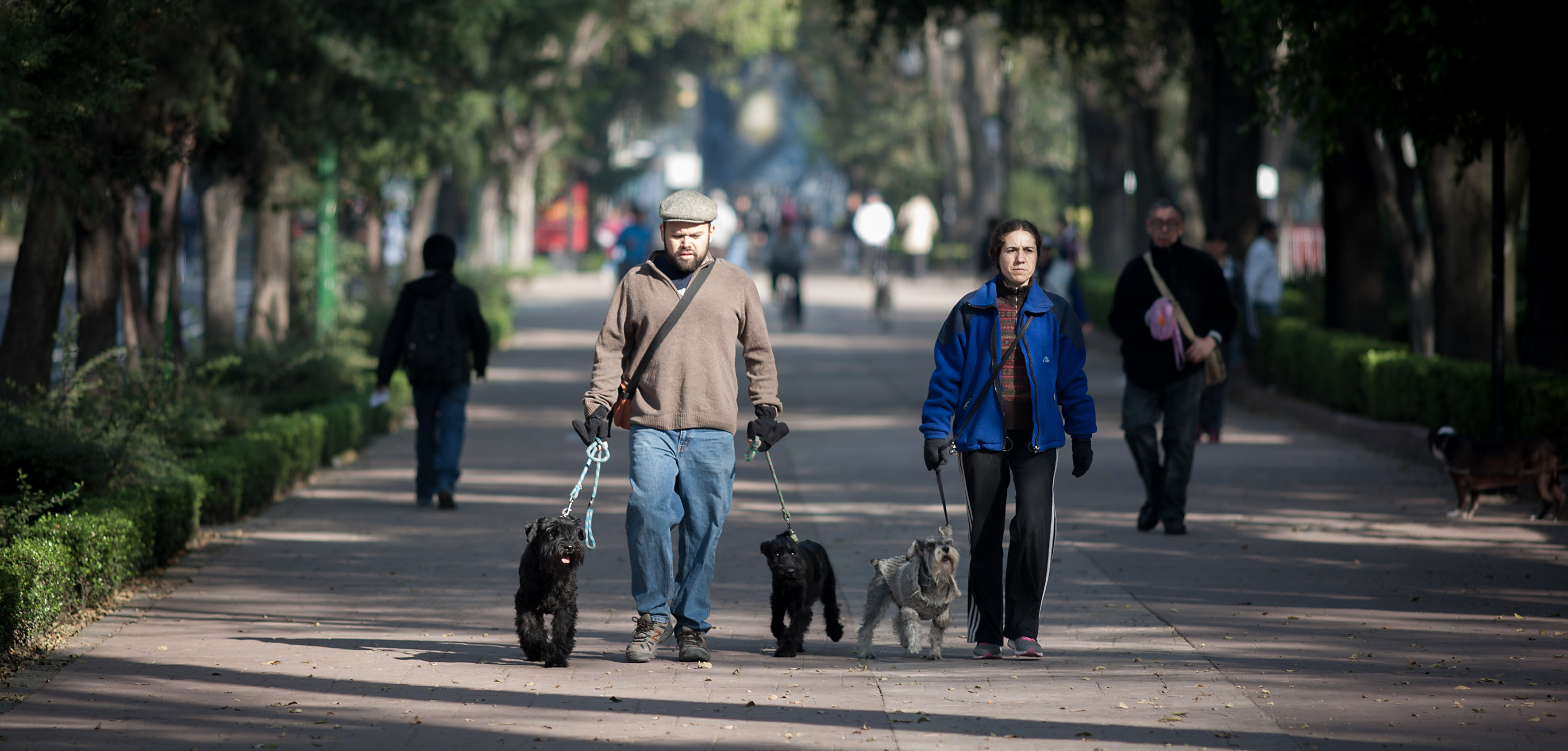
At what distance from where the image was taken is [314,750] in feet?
18.8

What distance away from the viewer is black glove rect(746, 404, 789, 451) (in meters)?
6.92

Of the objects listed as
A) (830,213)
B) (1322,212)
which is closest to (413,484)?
(1322,212)

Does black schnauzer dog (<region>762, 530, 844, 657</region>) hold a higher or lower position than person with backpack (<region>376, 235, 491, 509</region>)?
lower

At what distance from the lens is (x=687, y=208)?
271 inches

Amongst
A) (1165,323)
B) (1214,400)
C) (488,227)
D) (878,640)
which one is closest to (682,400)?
(878,640)

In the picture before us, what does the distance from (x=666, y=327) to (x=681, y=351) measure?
0.37ft

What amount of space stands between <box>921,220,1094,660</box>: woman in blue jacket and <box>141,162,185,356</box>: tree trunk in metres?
9.28

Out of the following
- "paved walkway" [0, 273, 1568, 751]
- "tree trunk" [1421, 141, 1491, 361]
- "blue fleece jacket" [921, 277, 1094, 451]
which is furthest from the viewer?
"tree trunk" [1421, 141, 1491, 361]

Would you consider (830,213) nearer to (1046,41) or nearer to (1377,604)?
(1046,41)

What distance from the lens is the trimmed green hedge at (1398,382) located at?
11953 millimetres

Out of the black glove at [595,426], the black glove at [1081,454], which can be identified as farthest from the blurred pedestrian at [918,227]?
the black glove at [595,426]

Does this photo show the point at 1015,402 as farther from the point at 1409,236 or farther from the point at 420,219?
the point at 420,219

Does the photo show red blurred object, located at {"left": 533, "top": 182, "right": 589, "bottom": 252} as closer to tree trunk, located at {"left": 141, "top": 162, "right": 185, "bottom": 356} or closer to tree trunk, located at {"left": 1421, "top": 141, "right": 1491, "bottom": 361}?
tree trunk, located at {"left": 141, "top": 162, "right": 185, "bottom": 356}

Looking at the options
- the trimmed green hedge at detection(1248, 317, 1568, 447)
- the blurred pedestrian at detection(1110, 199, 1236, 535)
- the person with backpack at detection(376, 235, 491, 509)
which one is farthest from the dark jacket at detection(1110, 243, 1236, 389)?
the person with backpack at detection(376, 235, 491, 509)
